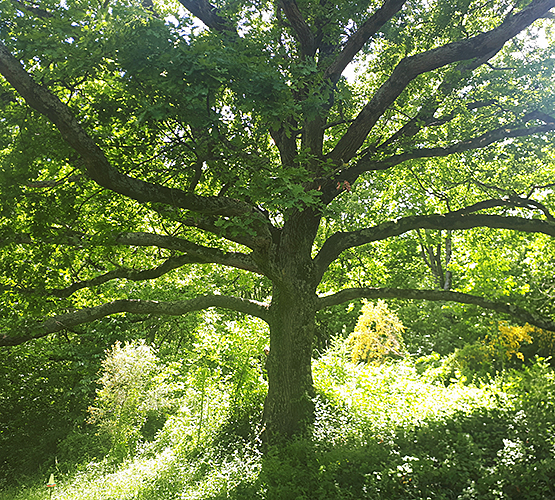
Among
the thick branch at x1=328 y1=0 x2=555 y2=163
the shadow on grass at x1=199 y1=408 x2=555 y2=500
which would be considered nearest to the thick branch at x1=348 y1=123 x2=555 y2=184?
the thick branch at x1=328 y1=0 x2=555 y2=163

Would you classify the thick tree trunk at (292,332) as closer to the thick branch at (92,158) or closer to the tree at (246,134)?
the tree at (246,134)

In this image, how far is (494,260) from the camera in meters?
11.3

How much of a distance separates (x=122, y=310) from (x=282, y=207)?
3803 millimetres

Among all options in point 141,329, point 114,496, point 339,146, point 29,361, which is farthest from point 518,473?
point 141,329

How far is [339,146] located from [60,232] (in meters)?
5.13

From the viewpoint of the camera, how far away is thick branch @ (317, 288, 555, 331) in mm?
6965

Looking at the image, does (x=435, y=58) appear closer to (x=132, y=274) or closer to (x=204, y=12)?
(x=204, y=12)

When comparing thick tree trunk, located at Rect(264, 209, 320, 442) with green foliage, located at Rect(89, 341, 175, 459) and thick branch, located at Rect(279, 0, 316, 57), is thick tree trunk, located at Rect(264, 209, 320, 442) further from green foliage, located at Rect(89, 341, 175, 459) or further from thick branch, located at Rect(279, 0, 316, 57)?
green foliage, located at Rect(89, 341, 175, 459)

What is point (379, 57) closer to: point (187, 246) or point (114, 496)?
point (187, 246)

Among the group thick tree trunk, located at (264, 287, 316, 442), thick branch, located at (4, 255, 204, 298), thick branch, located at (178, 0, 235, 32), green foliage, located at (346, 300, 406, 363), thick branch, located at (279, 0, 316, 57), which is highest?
thick branch, located at (279, 0, 316, 57)

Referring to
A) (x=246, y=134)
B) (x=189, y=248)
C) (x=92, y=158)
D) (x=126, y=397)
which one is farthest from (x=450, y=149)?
(x=126, y=397)

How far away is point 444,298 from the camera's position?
7391 mm

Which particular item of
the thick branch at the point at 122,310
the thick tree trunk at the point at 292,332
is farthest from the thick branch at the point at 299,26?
the thick branch at the point at 122,310

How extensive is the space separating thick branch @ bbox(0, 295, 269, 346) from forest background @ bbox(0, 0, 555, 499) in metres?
0.03
